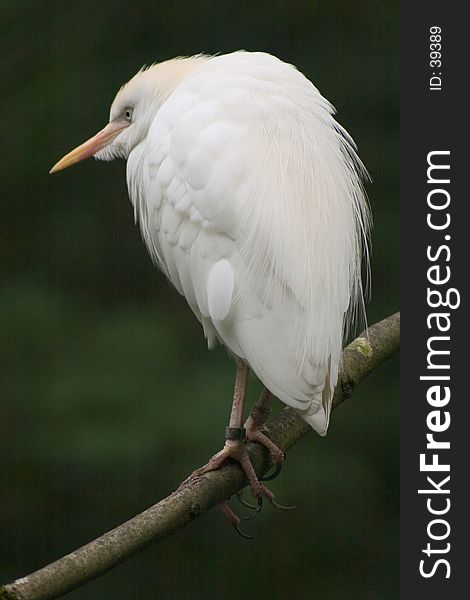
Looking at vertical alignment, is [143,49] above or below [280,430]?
above

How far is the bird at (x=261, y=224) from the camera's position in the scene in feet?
A: 6.01

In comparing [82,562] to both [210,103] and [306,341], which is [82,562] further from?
[210,103]

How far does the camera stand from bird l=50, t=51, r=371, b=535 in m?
1.83

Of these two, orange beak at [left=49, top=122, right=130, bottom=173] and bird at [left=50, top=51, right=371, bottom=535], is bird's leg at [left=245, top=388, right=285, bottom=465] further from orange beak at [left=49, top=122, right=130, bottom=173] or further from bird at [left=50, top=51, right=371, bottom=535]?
orange beak at [left=49, top=122, right=130, bottom=173]

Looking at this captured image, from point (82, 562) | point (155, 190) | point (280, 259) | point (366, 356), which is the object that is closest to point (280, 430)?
point (366, 356)

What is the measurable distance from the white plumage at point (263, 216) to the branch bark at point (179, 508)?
0.09 meters

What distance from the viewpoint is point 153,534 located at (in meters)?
1.54

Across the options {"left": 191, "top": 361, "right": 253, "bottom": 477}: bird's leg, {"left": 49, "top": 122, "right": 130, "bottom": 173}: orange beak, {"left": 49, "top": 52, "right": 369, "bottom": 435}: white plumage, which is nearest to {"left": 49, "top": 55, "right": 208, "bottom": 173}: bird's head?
{"left": 49, "top": 122, "right": 130, "bottom": 173}: orange beak

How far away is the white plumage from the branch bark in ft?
0.28

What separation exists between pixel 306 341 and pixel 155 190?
444mm

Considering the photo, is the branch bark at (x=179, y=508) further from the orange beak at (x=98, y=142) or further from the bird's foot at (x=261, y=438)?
the orange beak at (x=98, y=142)

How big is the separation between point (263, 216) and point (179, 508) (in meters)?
0.51

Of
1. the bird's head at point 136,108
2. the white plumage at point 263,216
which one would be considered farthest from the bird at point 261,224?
the bird's head at point 136,108

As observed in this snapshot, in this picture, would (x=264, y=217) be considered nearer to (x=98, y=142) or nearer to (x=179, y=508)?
(x=179, y=508)
